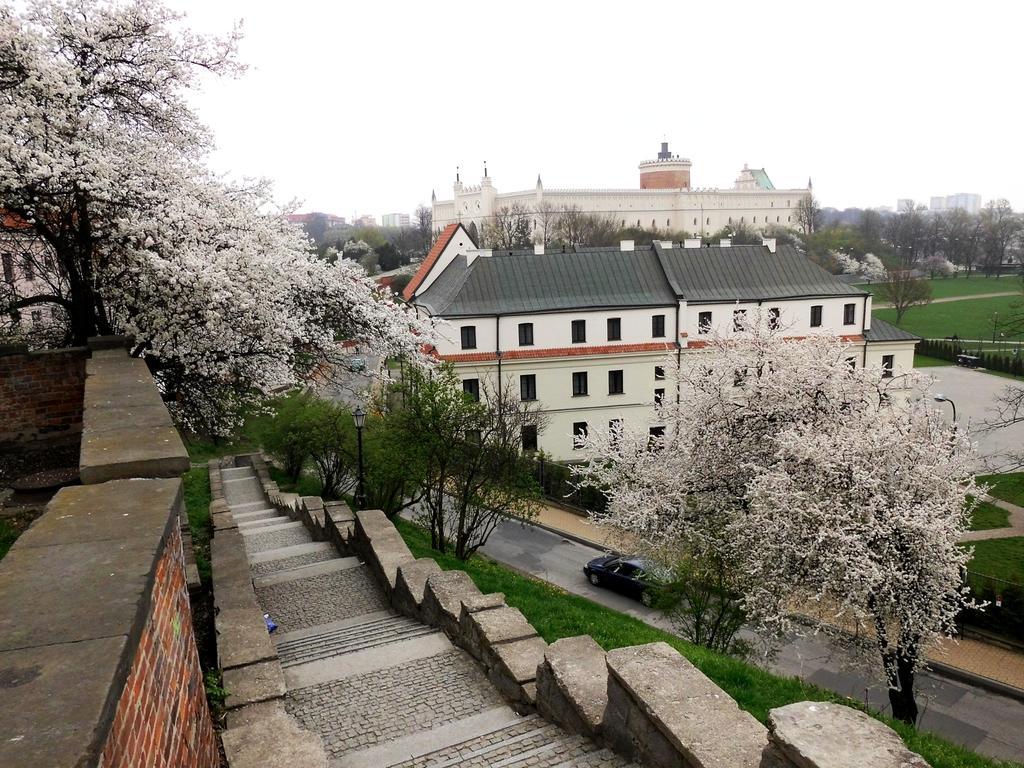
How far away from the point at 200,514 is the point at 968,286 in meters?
104

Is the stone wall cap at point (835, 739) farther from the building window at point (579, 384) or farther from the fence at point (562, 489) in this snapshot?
the building window at point (579, 384)

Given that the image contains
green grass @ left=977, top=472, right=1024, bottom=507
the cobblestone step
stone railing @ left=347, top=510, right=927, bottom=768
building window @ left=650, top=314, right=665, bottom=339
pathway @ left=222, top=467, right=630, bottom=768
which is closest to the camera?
stone railing @ left=347, top=510, right=927, bottom=768

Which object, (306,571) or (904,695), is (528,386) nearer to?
(904,695)

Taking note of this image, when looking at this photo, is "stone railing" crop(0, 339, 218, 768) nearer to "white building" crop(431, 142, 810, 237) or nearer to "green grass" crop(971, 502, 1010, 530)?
"green grass" crop(971, 502, 1010, 530)

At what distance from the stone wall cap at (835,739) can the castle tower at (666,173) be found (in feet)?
456

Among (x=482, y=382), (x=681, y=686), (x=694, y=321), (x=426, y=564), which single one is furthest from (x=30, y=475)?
(x=694, y=321)

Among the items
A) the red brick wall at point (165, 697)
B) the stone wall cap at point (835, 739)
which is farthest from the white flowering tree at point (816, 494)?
the red brick wall at point (165, 697)

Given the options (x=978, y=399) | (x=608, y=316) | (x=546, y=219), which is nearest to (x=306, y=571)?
(x=608, y=316)

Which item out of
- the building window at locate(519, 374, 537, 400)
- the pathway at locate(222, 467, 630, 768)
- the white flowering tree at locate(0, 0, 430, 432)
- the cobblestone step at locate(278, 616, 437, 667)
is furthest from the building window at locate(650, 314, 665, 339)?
the cobblestone step at locate(278, 616, 437, 667)

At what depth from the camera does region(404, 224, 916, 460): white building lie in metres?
32.8

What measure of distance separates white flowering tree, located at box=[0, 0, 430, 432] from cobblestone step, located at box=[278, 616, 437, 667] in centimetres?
422

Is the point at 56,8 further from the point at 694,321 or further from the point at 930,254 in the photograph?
the point at 930,254

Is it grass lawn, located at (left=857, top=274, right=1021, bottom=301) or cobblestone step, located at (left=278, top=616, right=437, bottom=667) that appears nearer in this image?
cobblestone step, located at (left=278, top=616, right=437, bottom=667)

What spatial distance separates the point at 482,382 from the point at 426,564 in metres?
21.9
